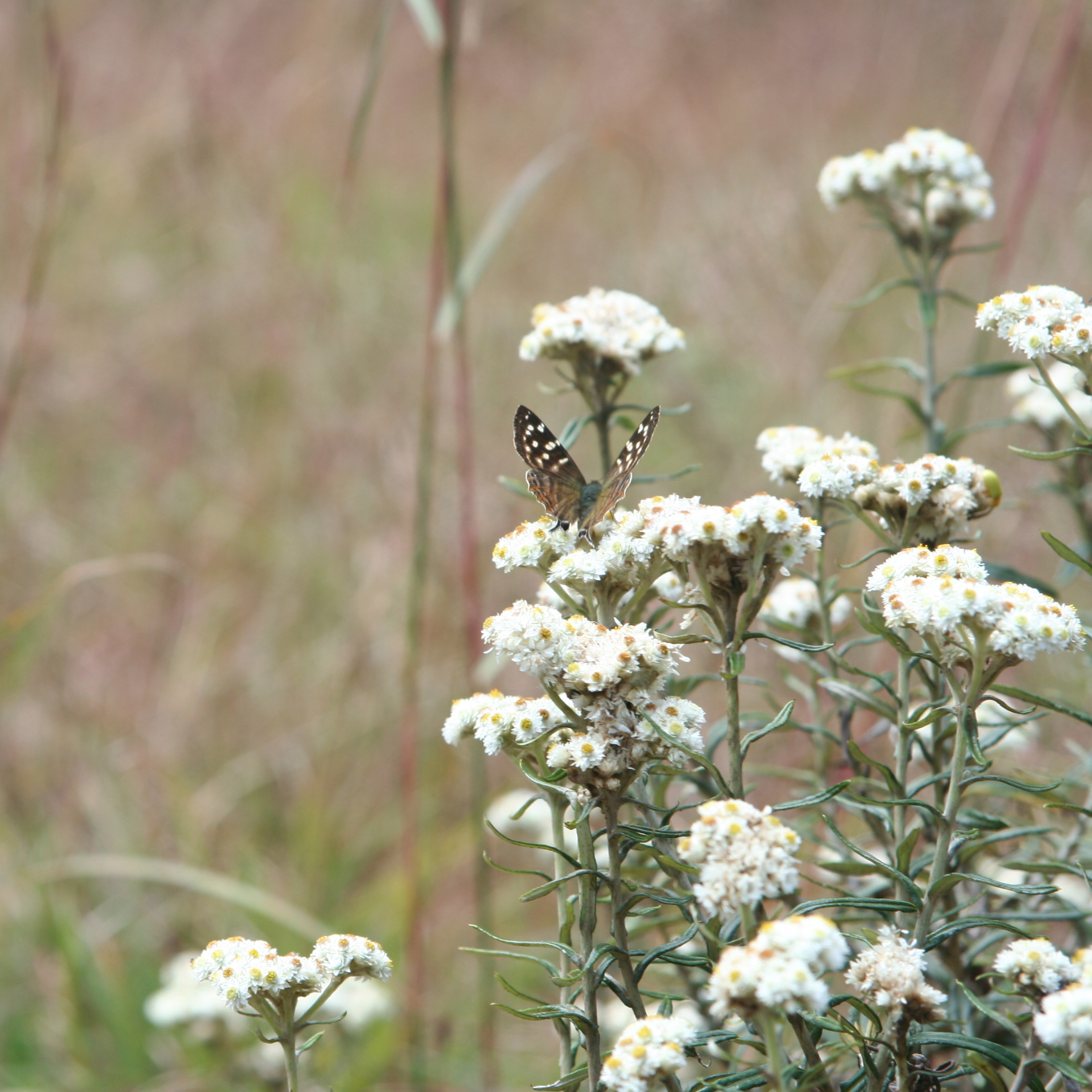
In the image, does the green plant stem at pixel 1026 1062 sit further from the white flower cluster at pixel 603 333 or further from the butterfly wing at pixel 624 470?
the white flower cluster at pixel 603 333

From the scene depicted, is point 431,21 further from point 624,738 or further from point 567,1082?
point 567,1082

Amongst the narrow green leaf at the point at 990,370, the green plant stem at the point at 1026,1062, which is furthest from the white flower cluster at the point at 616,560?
the narrow green leaf at the point at 990,370

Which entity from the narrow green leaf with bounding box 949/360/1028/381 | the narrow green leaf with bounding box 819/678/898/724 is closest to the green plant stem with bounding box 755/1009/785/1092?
the narrow green leaf with bounding box 819/678/898/724

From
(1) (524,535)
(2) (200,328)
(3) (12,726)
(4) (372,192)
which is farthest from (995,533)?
(4) (372,192)

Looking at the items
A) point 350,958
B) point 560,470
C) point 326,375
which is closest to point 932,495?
point 560,470

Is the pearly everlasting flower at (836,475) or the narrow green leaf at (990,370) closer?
the pearly everlasting flower at (836,475)

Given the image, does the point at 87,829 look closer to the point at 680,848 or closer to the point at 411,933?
the point at 411,933
